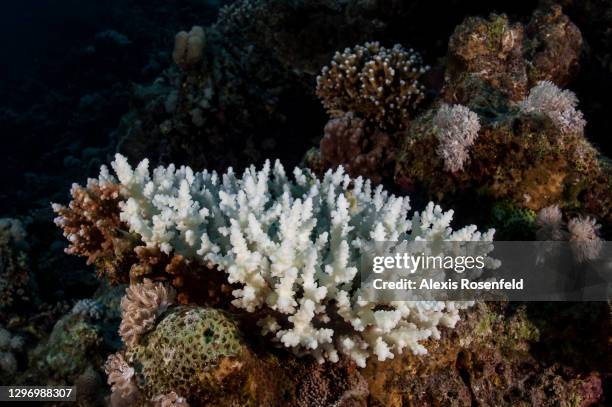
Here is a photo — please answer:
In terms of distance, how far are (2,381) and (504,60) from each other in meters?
7.06

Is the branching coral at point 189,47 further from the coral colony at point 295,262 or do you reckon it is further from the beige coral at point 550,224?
the beige coral at point 550,224

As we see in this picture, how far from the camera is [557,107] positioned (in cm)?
469

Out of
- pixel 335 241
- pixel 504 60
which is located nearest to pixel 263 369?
pixel 335 241

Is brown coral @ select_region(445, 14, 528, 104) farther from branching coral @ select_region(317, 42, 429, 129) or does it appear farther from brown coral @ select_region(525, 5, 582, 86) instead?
branching coral @ select_region(317, 42, 429, 129)

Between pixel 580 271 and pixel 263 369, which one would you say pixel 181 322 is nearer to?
pixel 263 369

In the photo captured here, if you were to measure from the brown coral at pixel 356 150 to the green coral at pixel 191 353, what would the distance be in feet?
12.8

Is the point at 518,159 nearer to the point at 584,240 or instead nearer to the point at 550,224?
the point at 550,224

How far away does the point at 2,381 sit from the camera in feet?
17.3

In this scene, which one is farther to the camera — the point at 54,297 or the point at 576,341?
the point at 54,297

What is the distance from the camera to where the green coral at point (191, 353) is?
2.37 metres

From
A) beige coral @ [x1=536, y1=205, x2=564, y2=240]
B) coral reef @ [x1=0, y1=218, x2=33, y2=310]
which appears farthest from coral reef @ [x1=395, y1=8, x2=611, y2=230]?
coral reef @ [x1=0, y1=218, x2=33, y2=310]

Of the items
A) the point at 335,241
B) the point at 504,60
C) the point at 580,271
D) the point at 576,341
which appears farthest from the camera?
the point at 504,60

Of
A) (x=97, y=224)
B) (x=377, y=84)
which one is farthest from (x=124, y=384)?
(x=377, y=84)

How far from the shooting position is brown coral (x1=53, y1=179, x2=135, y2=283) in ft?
11.6
